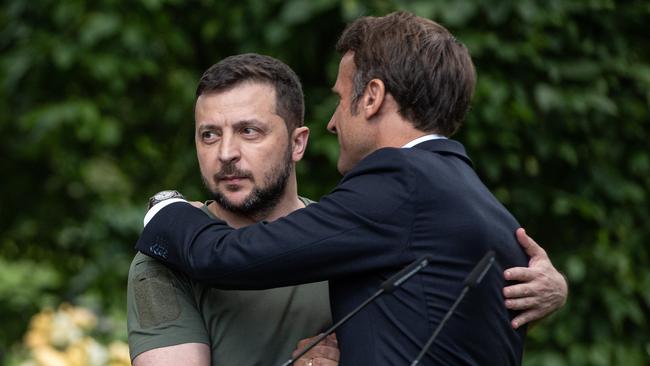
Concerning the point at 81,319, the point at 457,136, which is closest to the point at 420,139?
the point at 81,319

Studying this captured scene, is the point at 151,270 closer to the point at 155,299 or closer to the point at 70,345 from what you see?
the point at 155,299

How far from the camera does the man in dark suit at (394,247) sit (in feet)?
7.09

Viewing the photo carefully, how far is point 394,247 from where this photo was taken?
216 centimetres

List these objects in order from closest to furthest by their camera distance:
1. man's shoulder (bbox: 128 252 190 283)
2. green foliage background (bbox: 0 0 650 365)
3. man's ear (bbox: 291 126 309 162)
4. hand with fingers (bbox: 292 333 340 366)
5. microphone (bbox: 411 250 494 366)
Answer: microphone (bbox: 411 250 494 366), hand with fingers (bbox: 292 333 340 366), man's shoulder (bbox: 128 252 190 283), man's ear (bbox: 291 126 309 162), green foliage background (bbox: 0 0 650 365)

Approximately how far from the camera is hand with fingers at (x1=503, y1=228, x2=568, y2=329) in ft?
7.54

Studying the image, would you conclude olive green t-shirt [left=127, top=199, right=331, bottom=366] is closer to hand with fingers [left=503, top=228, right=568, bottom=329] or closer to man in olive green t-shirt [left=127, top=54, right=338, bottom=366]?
man in olive green t-shirt [left=127, top=54, right=338, bottom=366]

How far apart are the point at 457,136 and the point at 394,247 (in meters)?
2.44

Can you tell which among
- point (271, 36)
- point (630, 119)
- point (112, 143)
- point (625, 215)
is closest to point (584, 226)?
point (625, 215)

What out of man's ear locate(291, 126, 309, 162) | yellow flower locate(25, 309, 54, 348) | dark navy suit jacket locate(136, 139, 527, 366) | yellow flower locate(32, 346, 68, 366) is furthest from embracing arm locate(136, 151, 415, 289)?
yellow flower locate(25, 309, 54, 348)

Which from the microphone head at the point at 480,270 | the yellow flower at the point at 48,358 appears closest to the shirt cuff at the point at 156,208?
the microphone head at the point at 480,270

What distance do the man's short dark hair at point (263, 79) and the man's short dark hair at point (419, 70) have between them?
0.77ft

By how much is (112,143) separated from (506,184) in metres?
1.72

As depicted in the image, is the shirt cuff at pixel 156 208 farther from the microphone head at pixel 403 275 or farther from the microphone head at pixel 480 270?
the microphone head at pixel 480 270

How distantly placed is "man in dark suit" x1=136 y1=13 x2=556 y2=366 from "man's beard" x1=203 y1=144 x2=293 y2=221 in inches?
6.1
